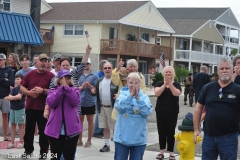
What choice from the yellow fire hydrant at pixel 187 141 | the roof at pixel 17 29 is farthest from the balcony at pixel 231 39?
the yellow fire hydrant at pixel 187 141

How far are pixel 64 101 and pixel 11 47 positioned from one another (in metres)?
22.8

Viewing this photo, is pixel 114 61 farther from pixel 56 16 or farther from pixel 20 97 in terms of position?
pixel 20 97

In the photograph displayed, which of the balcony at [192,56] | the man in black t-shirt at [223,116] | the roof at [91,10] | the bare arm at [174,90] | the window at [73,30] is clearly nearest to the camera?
the man in black t-shirt at [223,116]

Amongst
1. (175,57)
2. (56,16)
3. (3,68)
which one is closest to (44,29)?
(56,16)

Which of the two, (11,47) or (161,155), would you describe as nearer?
(161,155)

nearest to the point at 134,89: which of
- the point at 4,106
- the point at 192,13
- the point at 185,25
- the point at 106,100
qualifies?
the point at 106,100

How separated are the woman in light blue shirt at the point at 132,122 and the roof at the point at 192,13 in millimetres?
57232

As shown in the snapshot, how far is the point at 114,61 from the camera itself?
40.3 metres

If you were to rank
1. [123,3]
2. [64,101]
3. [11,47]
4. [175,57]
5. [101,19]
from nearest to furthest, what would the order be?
[64,101] < [11,47] < [101,19] < [123,3] < [175,57]

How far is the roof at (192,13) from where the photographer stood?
6306cm

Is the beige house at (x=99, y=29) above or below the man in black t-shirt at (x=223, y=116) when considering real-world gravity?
above

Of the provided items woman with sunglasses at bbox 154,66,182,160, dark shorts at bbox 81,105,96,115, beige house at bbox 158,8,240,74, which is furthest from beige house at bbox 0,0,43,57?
beige house at bbox 158,8,240,74

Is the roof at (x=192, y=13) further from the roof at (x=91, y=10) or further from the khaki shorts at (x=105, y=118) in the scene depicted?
the khaki shorts at (x=105, y=118)

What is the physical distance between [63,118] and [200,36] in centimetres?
4896
